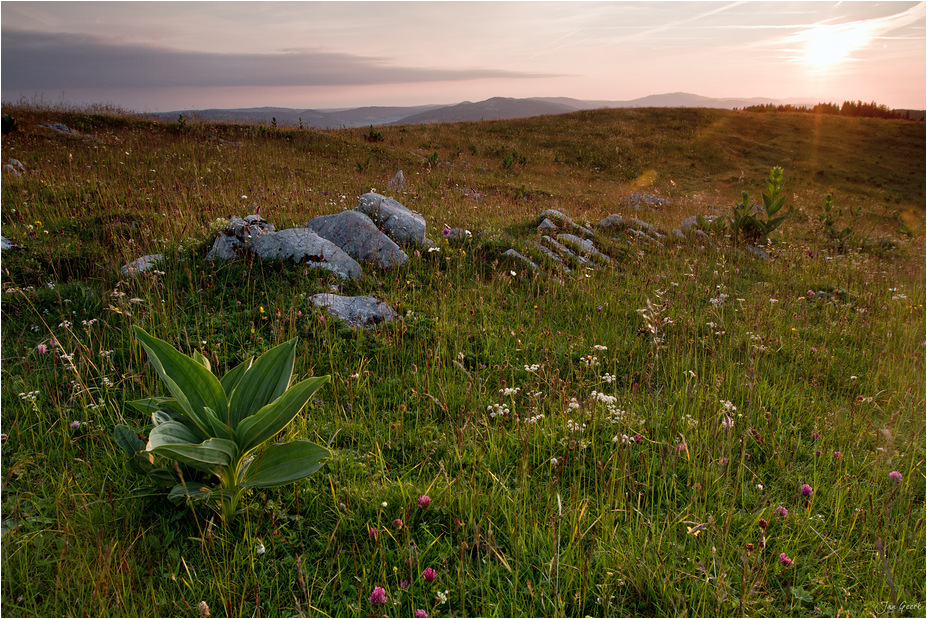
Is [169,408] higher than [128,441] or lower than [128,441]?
higher

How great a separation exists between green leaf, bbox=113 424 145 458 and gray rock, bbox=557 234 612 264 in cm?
622

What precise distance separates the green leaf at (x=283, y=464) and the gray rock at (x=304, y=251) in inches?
131

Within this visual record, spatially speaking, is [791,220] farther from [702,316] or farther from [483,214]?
[702,316]

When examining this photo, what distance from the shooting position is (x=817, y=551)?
2.27m

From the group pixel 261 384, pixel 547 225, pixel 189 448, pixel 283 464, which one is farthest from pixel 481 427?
pixel 547 225

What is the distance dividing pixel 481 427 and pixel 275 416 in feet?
4.36

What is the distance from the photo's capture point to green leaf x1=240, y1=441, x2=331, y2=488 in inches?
88.8

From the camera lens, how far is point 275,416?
226 centimetres

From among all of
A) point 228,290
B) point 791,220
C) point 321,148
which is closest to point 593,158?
point 791,220

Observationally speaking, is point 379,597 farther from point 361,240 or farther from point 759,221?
point 759,221

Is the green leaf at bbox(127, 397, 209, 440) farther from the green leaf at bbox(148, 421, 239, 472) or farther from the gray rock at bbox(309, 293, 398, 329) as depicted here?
the gray rock at bbox(309, 293, 398, 329)

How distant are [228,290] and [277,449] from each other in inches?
124

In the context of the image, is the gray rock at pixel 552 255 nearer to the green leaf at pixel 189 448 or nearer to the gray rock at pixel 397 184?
the green leaf at pixel 189 448

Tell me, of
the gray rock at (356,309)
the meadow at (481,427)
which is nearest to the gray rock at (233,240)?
the meadow at (481,427)
